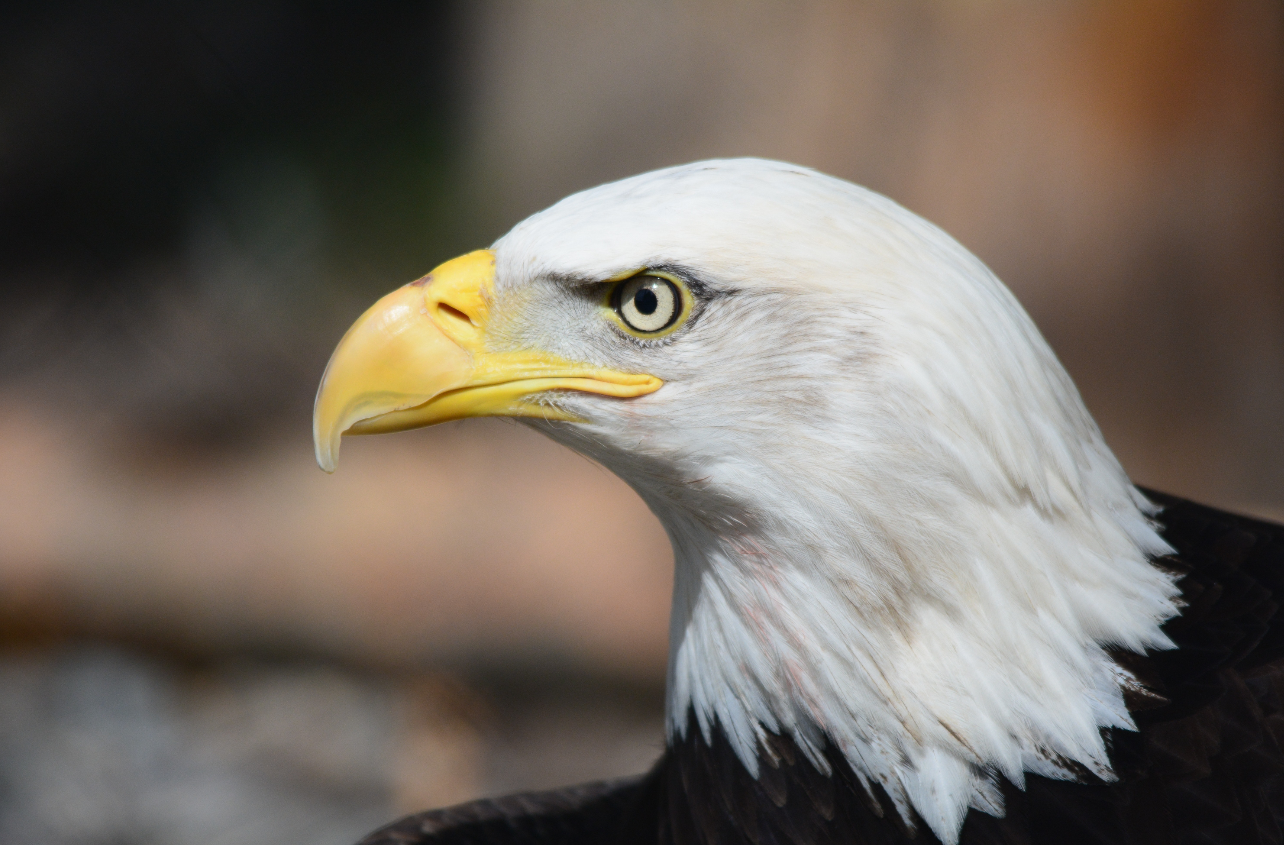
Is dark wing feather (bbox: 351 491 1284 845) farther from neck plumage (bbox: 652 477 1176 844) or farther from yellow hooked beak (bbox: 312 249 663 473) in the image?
yellow hooked beak (bbox: 312 249 663 473)

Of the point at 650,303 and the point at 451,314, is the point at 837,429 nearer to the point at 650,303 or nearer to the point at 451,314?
the point at 650,303

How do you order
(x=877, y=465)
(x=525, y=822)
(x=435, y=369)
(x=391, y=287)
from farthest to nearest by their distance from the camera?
1. (x=391, y=287)
2. (x=525, y=822)
3. (x=435, y=369)
4. (x=877, y=465)

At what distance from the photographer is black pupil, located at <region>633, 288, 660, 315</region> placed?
1.25 meters

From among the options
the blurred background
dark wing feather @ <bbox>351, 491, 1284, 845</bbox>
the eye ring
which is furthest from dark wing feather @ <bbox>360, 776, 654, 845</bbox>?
the blurred background

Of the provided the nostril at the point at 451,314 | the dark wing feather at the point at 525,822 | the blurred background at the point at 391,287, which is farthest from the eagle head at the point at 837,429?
the blurred background at the point at 391,287

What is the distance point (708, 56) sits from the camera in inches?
157

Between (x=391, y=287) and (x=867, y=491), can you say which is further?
(x=391, y=287)

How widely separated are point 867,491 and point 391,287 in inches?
142

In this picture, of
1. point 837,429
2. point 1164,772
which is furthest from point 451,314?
point 1164,772

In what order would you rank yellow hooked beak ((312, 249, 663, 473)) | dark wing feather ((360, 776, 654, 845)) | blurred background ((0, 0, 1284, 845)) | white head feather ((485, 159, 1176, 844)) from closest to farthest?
white head feather ((485, 159, 1176, 844)), yellow hooked beak ((312, 249, 663, 473)), dark wing feather ((360, 776, 654, 845)), blurred background ((0, 0, 1284, 845))

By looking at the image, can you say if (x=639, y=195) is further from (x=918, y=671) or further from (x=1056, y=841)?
(x=1056, y=841)

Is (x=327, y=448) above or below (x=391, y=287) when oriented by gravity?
above

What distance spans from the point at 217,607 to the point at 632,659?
1.68m

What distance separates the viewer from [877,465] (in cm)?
119
